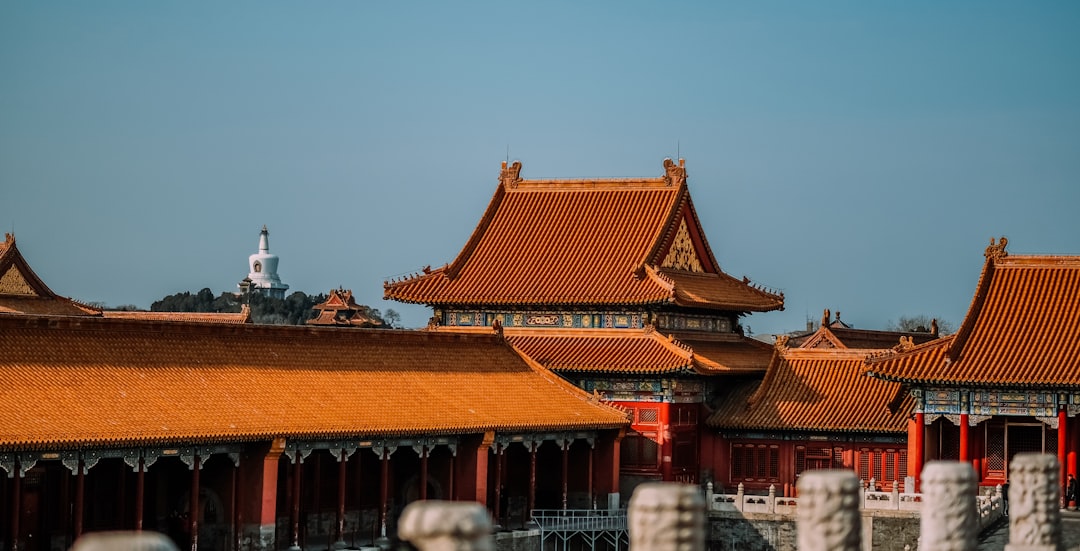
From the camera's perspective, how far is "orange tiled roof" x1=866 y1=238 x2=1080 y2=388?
52438mm

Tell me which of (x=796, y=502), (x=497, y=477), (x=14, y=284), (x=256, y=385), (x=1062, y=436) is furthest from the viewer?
(x=14, y=284)

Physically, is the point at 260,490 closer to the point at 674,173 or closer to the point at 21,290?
the point at 674,173

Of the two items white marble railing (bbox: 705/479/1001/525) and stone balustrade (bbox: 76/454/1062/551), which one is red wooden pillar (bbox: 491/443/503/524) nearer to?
white marble railing (bbox: 705/479/1001/525)

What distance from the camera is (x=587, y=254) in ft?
205

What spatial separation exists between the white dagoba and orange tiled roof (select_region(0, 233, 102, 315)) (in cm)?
10606

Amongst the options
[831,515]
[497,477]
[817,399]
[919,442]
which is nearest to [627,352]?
[817,399]

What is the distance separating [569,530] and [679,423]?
787 centimetres

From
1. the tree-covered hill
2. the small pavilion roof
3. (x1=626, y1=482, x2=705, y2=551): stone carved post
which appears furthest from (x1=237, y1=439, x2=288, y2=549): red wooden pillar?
the tree-covered hill

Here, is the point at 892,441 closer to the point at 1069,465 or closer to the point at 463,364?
the point at 1069,465

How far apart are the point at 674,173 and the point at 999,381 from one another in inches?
617

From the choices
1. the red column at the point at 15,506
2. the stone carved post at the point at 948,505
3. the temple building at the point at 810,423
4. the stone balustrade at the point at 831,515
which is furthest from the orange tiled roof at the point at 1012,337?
the stone carved post at the point at 948,505

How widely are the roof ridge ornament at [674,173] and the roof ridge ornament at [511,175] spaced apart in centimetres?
545

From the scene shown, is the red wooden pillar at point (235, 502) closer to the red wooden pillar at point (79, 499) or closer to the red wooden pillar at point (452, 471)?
the red wooden pillar at point (79, 499)

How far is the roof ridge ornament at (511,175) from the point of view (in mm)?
66250
